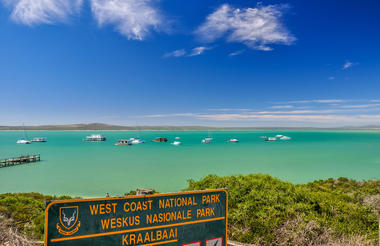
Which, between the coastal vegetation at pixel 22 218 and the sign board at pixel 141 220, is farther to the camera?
the coastal vegetation at pixel 22 218

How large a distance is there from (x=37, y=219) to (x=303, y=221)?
6987 mm

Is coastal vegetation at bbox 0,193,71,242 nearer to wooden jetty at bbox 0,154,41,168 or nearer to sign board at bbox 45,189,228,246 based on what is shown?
sign board at bbox 45,189,228,246

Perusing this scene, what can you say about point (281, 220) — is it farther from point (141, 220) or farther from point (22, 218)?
point (22, 218)

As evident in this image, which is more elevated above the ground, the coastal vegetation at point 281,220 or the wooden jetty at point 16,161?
the coastal vegetation at point 281,220

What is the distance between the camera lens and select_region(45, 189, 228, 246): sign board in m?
2.10

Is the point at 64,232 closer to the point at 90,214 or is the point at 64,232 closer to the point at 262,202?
the point at 90,214

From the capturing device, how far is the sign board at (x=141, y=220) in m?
2.10

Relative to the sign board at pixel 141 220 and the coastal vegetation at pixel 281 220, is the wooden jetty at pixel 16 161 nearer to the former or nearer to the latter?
the coastal vegetation at pixel 281 220

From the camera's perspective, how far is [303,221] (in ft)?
17.3

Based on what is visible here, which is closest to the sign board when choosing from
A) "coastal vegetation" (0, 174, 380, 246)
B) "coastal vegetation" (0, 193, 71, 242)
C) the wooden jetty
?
"coastal vegetation" (0, 174, 380, 246)

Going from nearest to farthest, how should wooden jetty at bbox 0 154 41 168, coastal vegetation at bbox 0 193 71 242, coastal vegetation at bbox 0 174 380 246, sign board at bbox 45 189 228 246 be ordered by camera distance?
sign board at bbox 45 189 228 246
coastal vegetation at bbox 0 174 380 246
coastal vegetation at bbox 0 193 71 242
wooden jetty at bbox 0 154 41 168

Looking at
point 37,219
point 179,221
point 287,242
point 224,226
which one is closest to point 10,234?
point 37,219

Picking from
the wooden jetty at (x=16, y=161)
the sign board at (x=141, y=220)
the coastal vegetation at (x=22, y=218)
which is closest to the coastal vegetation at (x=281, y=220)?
the coastal vegetation at (x=22, y=218)

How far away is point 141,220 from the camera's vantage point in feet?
7.91
